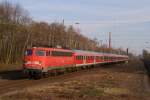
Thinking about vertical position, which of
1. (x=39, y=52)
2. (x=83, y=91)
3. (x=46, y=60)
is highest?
(x=39, y=52)

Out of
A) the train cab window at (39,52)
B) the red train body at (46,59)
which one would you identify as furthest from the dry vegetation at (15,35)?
the train cab window at (39,52)

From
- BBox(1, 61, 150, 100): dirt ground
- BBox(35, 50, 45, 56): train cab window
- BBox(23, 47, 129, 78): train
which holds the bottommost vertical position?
BBox(1, 61, 150, 100): dirt ground

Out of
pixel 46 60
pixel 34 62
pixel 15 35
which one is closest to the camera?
pixel 34 62

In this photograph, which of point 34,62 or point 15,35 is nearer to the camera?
point 34,62

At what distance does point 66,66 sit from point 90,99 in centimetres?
2497

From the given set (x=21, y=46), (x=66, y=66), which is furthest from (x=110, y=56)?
(x=66, y=66)

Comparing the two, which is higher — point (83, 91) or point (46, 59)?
point (46, 59)

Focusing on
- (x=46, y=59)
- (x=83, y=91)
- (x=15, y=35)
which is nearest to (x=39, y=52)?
(x=46, y=59)

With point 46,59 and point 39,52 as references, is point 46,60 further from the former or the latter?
point 39,52

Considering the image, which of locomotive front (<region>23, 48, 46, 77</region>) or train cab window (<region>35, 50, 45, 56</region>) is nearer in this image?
locomotive front (<region>23, 48, 46, 77</region>)

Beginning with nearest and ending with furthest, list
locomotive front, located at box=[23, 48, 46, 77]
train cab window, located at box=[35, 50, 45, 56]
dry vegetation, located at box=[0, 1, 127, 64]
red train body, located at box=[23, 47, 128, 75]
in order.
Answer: locomotive front, located at box=[23, 48, 46, 77], red train body, located at box=[23, 47, 128, 75], train cab window, located at box=[35, 50, 45, 56], dry vegetation, located at box=[0, 1, 127, 64]

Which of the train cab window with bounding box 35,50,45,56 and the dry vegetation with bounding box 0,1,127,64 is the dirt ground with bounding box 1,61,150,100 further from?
the dry vegetation with bounding box 0,1,127,64

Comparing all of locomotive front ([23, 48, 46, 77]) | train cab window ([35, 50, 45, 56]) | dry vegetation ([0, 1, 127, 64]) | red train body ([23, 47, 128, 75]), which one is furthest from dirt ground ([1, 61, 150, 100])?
dry vegetation ([0, 1, 127, 64])

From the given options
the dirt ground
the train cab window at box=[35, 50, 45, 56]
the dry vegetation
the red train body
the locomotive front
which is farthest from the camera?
the dry vegetation
